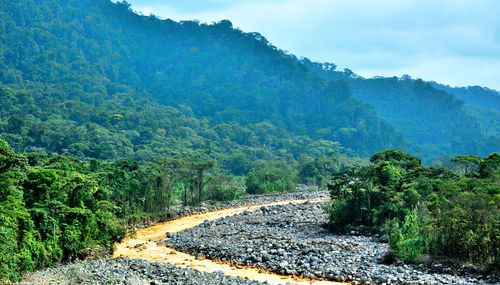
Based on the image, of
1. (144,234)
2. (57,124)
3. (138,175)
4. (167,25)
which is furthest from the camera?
(167,25)

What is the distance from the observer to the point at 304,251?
20.0 metres

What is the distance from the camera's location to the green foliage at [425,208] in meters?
16.1

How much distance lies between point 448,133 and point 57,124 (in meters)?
145

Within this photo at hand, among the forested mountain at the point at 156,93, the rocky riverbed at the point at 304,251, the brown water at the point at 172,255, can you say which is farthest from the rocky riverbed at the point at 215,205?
the forested mountain at the point at 156,93

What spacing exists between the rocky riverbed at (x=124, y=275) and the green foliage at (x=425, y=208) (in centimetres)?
801

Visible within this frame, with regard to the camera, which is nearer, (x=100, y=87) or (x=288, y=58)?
(x=100, y=87)

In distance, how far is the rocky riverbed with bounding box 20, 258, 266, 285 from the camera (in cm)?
1475

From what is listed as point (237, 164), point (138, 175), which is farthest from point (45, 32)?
point (138, 175)

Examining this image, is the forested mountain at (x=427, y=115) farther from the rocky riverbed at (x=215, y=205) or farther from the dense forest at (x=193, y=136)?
the rocky riverbed at (x=215, y=205)

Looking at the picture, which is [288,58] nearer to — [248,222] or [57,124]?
[57,124]

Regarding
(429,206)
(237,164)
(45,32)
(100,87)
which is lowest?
(237,164)

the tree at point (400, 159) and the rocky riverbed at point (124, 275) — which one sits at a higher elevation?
the tree at point (400, 159)

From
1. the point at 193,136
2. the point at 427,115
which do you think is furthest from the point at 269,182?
the point at 427,115

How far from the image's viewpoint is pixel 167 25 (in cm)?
19088
